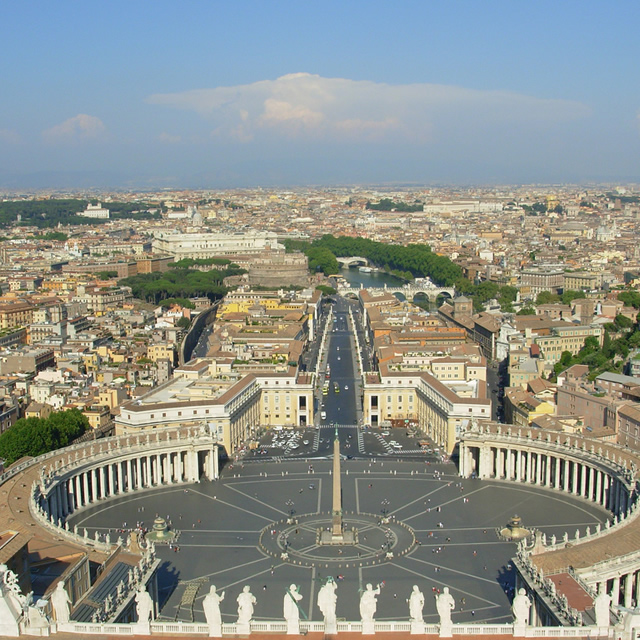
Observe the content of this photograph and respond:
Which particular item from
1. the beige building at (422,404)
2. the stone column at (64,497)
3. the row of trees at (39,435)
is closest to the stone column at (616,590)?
the beige building at (422,404)

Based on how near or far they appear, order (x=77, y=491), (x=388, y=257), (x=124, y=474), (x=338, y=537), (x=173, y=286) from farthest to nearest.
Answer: (x=388, y=257) → (x=173, y=286) → (x=124, y=474) → (x=77, y=491) → (x=338, y=537)

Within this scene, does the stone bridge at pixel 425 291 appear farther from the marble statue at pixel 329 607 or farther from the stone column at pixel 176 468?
the marble statue at pixel 329 607

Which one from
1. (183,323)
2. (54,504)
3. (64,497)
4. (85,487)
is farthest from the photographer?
(183,323)

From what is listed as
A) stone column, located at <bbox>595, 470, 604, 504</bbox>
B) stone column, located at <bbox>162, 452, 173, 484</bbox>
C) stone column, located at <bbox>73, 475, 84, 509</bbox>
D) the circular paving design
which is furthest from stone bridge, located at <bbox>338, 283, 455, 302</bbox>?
the circular paving design

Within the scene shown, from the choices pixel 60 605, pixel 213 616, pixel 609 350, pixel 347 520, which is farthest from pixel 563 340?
pixel 60 605

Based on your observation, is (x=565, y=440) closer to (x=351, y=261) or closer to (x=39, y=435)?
(x=39, y=435)

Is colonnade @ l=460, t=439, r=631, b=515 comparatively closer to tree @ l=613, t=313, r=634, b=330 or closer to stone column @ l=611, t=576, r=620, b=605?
stone column @ l=611, t=576, r=620, b=605
